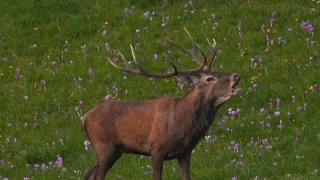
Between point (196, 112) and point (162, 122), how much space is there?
Result: 0.45 metres

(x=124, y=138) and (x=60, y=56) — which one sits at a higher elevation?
(x=124, y=138)

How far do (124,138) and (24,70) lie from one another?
22.0 feet

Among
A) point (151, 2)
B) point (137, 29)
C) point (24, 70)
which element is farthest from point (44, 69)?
point (151, 2)

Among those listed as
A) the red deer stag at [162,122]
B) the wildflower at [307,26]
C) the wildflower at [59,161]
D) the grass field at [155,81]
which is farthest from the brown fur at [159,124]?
the wildflower at [307,26]

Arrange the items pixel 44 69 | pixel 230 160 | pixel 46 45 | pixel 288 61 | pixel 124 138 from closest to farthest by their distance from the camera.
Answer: pixel 124 138 → pixel 230 160 → pixel 288 61 → pixel 44 69 → pixel 46 45

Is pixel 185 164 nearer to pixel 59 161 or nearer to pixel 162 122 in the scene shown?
pixel 162 122

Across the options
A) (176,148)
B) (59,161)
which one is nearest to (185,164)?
(176,148)

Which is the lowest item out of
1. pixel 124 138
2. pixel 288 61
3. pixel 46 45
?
pixel 46 45

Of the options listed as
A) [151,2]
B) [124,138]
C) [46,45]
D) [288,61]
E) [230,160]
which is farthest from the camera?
[151,2]

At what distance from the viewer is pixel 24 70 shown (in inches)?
668

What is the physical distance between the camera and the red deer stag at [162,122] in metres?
10.4

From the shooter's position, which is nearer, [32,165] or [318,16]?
[32,165]

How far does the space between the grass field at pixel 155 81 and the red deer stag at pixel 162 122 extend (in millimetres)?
1281

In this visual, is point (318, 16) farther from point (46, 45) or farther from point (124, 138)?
point (124, 138)
